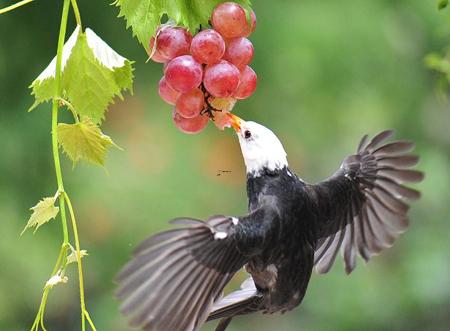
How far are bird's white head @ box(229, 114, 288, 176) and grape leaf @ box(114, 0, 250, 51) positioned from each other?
21cm

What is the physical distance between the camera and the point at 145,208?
109 inches

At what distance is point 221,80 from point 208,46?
4cm

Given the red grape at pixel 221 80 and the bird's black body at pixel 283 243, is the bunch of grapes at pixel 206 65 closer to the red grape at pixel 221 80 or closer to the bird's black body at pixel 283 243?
the red grape at pixel 221 80

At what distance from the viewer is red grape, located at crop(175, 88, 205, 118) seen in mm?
974

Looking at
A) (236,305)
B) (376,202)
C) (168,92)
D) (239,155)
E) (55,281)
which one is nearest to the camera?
(55,281)

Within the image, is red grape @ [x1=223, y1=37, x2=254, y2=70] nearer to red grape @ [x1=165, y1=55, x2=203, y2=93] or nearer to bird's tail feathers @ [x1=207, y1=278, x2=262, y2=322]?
red grape @ [x1=165, y1=55, x2=203, y2=93]

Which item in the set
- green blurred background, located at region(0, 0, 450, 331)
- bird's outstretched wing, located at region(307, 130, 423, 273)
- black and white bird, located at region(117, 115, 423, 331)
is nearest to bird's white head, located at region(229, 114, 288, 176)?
black and white bird, located at region(117, 115, 423, 331)

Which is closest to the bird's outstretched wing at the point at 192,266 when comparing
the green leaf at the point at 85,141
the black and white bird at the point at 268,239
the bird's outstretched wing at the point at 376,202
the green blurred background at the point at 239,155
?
the black and white bird at the point at 268,239

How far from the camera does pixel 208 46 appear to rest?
3.06 feet

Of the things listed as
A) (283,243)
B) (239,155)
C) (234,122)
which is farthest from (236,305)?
(239,155)

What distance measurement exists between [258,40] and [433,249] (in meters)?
1.07

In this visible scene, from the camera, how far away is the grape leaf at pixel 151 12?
93cm

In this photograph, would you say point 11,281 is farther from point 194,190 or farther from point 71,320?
point 194,190

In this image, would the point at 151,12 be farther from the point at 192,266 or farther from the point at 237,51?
the point at 192,266
